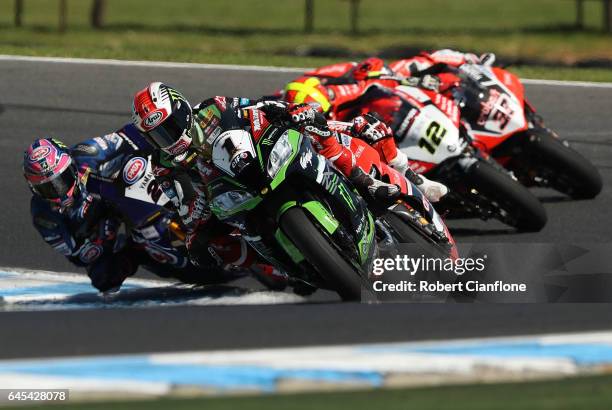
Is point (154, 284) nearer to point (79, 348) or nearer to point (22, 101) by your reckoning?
point (79, 348)

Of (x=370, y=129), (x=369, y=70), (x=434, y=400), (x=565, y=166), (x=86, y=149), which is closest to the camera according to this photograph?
(x=434, y=400)

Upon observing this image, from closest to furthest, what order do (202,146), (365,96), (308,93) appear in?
(202,146), (308,93), (365,96)

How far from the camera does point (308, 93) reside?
8.38 metres

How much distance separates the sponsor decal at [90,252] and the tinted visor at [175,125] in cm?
108

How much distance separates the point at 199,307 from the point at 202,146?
3.03 feet

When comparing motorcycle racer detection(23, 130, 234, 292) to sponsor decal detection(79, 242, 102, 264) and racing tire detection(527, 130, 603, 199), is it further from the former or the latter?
racing tire detection(527, 130, 603, 199)

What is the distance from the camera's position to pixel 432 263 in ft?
21.1

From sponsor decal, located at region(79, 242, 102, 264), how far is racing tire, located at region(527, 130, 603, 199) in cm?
317

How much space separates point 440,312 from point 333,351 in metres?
0.77

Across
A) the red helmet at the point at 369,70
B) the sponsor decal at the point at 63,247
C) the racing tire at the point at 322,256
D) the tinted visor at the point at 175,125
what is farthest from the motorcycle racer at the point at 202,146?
the red helmet at the point at 369,70

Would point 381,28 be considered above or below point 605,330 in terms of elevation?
below

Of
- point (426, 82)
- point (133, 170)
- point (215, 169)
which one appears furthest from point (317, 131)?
point (426, 82)

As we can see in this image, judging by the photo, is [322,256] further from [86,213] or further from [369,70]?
[369,70]

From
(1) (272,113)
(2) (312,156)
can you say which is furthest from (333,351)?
(1) (272,113)
